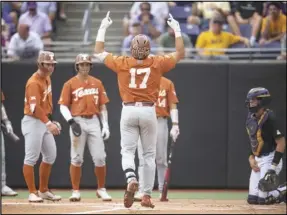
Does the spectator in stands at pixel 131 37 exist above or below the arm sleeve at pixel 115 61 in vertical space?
above

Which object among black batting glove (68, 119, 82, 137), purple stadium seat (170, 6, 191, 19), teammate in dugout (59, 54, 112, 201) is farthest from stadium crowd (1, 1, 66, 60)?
black batting glove (68, 119, 82, 137)

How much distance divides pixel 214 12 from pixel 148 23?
1.12m

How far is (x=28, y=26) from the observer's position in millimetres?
14516

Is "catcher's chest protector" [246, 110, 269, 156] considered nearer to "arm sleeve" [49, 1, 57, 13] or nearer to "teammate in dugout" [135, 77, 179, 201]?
"teammate in dugout" [135, 77, 179, 201]

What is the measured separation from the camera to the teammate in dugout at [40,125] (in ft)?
36.0

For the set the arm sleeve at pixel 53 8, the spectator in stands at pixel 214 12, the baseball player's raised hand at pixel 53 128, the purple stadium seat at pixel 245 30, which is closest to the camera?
the baseball player's raised hand at pixel 53 128

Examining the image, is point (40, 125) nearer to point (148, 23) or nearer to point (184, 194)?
point (184, 194)

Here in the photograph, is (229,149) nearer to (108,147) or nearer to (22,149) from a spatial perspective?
(108,147)

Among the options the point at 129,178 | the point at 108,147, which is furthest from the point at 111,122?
the point at 129,178

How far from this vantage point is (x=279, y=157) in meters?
12.0

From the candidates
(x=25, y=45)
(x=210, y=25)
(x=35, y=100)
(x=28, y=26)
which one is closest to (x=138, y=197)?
(x=35, y=100)

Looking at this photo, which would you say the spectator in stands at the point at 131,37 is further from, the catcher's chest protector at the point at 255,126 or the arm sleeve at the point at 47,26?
the catcher's chest protector at the point at 255,126

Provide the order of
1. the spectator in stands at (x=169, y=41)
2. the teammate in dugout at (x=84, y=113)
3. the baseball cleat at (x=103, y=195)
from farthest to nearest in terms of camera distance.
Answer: the spectator in stands at (x=169, y=41) → the baseball cleat at (x=103, y=195) → the teammate in dugout at (x=84, y=113)

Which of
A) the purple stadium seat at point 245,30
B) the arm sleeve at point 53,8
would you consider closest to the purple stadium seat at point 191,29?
the purple stadium seat at point 245,30
